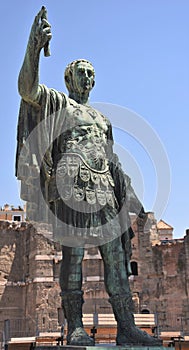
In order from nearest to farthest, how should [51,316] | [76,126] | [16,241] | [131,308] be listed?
[131,308]
[76,126]
[51,316]
[16,241]

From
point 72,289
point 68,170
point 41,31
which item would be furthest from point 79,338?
point 41,31

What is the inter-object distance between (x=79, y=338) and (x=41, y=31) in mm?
2767

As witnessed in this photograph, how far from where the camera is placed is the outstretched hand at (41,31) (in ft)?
14.2

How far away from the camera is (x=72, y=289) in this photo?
4441 millimetres

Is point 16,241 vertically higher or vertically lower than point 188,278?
higher

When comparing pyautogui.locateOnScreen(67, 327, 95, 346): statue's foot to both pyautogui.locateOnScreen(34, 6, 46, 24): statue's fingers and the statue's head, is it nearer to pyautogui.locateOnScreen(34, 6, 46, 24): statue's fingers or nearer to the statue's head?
the statue's head

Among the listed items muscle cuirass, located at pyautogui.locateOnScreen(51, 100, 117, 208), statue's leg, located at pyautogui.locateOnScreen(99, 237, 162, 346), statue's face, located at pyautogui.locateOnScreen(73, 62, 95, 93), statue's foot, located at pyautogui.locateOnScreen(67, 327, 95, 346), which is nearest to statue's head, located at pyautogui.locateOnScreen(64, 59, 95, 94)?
statue's face, located at pyautogui.locateOnScreen(73, 62, 95, 93)

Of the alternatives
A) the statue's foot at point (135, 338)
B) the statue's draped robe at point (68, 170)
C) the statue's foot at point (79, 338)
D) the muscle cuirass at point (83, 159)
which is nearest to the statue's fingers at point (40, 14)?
the statue's draped robe at point (68, 170)

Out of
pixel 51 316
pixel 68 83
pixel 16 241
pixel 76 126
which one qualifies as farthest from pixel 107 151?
pixel 16 241

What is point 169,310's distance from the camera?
28.1 metres

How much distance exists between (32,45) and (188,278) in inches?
1000

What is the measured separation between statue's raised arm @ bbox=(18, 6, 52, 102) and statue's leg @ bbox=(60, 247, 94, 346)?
164 cm

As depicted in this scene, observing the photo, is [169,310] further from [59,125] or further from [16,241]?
[59,125]

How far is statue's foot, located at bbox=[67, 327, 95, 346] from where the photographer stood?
4090 mm
